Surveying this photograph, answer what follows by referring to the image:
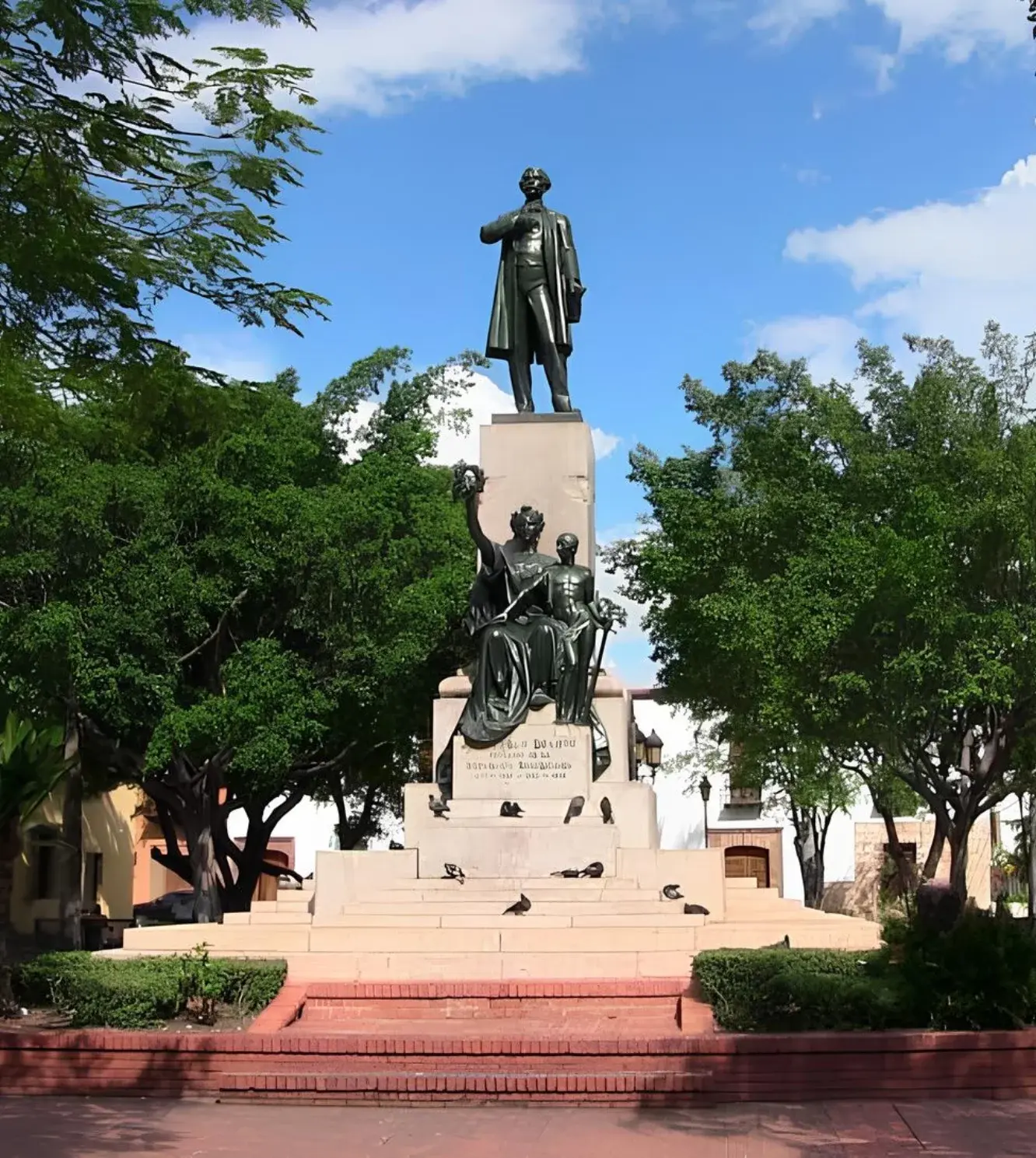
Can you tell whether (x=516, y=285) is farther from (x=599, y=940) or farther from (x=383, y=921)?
(x=599, y=940)

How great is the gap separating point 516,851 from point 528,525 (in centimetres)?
392

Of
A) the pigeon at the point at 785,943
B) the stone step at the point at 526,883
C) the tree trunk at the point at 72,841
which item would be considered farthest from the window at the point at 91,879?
the pigeon at the point at 785,943

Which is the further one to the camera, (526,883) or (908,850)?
(908,850)

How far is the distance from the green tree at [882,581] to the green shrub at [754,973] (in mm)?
16248

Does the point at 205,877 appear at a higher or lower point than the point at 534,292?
lower

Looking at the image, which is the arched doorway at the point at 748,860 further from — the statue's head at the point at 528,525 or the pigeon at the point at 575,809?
the pigeon at the point at 575,809

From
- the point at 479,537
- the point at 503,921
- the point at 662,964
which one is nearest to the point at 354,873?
the point at 503,921

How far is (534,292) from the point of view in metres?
19.4

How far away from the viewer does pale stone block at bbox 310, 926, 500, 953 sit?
13984 millimetres

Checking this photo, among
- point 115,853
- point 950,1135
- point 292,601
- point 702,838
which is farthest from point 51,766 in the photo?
point 702,838

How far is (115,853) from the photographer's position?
153 feet

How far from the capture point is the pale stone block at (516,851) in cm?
1595

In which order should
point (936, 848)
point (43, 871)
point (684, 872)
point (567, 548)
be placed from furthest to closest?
point (43, 871) < point (936, 848) < point (567, 548) < point (684, 872)

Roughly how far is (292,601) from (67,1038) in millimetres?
19719
